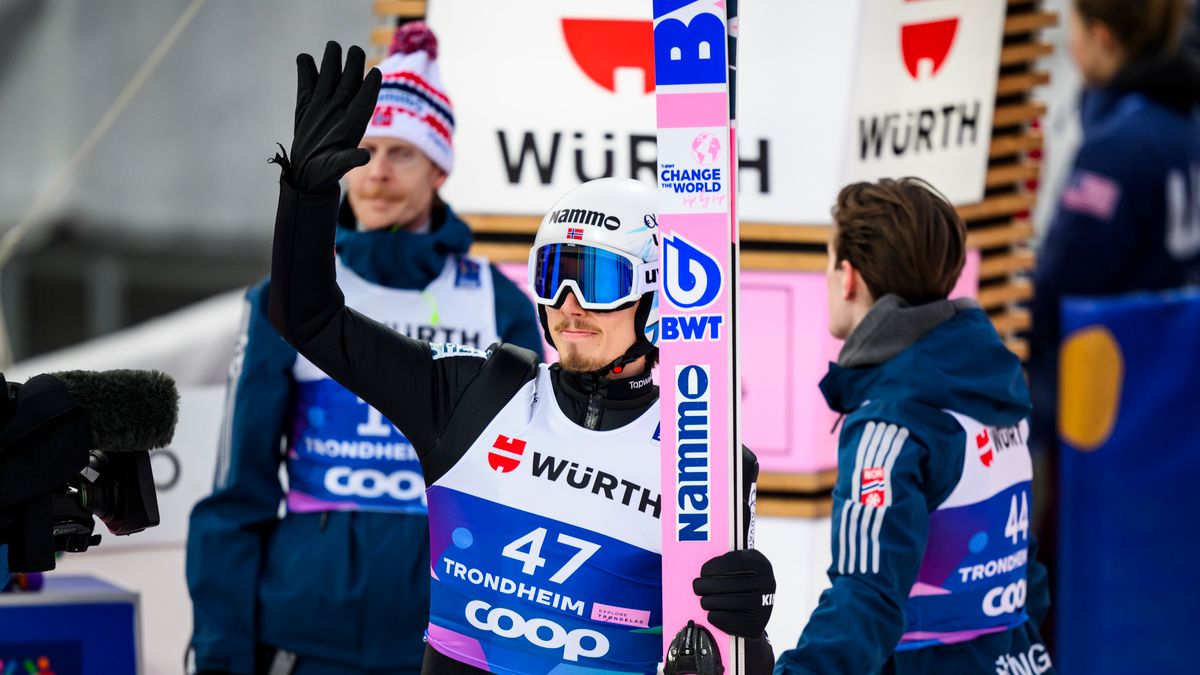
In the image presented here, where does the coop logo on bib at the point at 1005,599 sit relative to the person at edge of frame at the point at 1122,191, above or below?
below

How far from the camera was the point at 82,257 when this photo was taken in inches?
392

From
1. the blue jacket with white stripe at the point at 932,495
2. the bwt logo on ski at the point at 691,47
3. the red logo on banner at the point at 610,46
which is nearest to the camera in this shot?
the bwt logo on ski at the point at 691,47

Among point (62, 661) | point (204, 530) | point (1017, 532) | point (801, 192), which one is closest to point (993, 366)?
point (1017, 532)

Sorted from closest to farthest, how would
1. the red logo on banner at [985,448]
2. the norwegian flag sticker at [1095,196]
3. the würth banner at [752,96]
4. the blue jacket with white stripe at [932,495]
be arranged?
the blue jacket with white stripe at [932,495]
the red logo on banner at [985,448]
the würth banner at [752,96]
the norwegian flag sticker at [1095,196]

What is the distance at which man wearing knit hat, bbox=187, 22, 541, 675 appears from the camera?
3938 mm

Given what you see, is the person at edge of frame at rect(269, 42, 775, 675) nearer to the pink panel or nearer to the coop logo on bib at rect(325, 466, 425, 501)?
the coop logo on bib at rect(325, 466, 425, 501)

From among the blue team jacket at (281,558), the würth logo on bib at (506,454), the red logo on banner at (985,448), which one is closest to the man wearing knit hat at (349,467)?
the blue team jacket at (281,558)

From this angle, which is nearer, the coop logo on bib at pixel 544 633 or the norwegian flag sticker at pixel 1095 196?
the coop logo on bib at pixel 544 633

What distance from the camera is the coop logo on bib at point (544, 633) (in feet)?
10.4

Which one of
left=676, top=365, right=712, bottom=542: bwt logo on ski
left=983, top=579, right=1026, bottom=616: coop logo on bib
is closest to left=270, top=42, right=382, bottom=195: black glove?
left=676, top=365, right=712, bottom=542: bwt logo on ski

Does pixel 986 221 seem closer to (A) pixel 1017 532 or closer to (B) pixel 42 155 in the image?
(A) pixel 1017 532

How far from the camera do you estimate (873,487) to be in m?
3.47

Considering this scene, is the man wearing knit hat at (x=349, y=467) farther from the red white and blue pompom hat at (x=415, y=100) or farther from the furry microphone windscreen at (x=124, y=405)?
the furry microphone windscreen at (x=124, y=405)

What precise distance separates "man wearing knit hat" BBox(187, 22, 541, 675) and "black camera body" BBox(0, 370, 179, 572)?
0.84 metres
